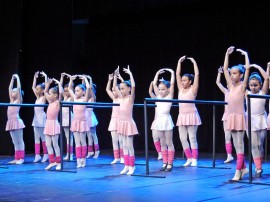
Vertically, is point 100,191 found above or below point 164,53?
below

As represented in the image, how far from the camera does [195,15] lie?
1098cm

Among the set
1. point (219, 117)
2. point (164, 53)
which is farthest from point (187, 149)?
point (164, 53)

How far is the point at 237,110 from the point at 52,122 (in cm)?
321

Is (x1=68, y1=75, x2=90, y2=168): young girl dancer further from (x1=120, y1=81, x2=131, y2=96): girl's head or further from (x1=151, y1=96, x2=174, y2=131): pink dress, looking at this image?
(x1=151, y1=96, x2=174, y2=131): pink dress

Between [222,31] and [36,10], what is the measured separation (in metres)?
4.34

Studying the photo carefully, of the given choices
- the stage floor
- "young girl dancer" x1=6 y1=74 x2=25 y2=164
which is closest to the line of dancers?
"young girl dancer" x1=6 y1=74 x2=25 y2=164

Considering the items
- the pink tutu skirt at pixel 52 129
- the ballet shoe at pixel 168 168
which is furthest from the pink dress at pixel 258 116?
the pink tutu skirt at pixel 52 129

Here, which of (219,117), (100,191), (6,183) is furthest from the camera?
(219,117)

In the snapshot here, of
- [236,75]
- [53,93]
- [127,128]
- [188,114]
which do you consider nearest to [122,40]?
[53,93]

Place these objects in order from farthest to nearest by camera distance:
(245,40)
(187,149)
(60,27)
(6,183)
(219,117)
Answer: (60,27) → (219,117) → (245,40) → (187,149) → (6,183)

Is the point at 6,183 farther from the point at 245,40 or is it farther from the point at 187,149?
the point at 245,40

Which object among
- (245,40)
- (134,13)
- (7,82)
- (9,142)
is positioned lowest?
(9,142)

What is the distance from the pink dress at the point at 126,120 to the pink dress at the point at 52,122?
1.43m

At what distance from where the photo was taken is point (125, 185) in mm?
5848
